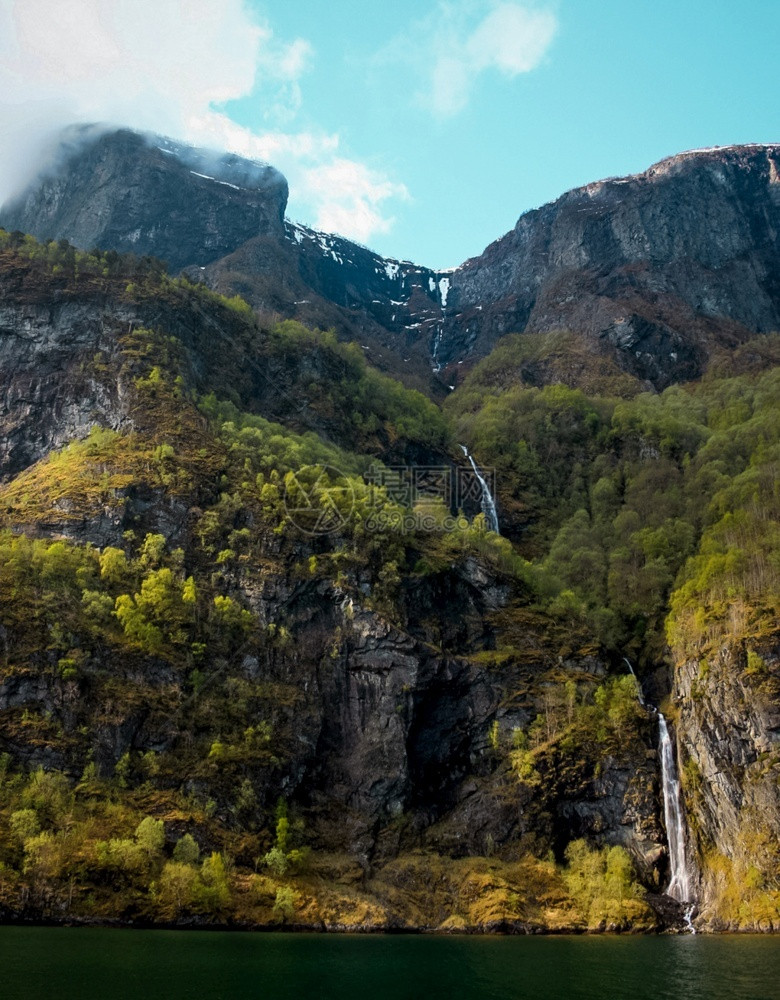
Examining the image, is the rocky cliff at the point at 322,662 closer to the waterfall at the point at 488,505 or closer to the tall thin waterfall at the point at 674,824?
the tall thin waterfall at the point at 674,824

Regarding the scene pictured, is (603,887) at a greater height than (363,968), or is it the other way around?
(363,968)

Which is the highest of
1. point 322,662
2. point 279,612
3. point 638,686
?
point 279,612

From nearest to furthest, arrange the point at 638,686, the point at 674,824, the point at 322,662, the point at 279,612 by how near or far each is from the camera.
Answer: the point at 674,824 → the point at 322,662 → the point at 279,612 → the point at 638,686

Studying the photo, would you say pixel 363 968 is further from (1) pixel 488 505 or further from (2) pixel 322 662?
(1) pixel 488 505

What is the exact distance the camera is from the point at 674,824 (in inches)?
3238

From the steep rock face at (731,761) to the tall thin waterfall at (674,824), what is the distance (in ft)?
3.75

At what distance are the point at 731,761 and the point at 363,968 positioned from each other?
45518mm

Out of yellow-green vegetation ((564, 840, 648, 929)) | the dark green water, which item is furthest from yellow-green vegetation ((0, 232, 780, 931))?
the dark green water

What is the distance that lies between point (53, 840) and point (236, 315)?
325 ft

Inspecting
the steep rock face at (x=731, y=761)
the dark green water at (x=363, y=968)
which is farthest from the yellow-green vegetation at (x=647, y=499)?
the dark green water at (x=363, y=968)

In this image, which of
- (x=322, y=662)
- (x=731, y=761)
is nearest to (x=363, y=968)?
(x=322, y=662)

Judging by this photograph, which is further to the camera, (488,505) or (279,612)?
(488,505)

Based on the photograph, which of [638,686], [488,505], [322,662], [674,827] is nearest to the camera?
[674,827]

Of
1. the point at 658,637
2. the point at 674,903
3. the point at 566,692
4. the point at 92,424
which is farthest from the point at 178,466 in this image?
the point at 674,903
